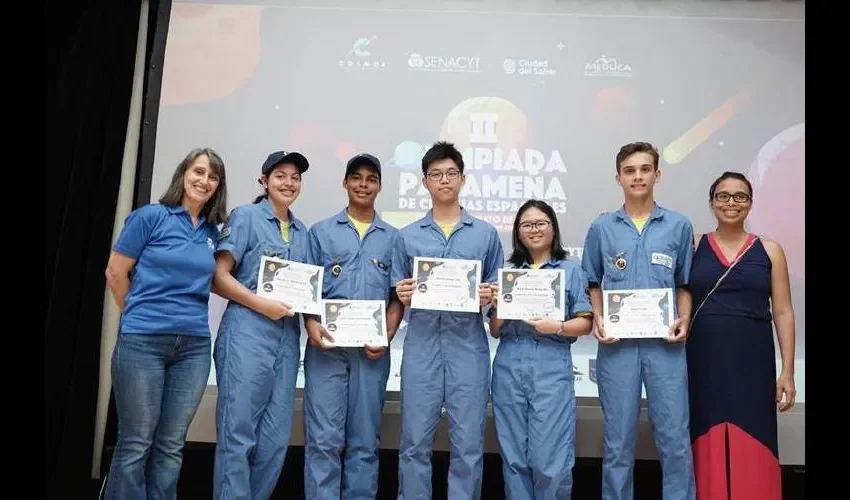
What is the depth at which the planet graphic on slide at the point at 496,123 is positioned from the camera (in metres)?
4.05

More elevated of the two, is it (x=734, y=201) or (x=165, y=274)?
(x=734, y=201)

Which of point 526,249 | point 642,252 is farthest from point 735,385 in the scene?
point 526,249

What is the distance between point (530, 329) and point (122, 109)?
257 cm

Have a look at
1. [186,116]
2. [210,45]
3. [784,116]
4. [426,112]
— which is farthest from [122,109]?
[784,116]

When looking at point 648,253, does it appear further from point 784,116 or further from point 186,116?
point 186,116

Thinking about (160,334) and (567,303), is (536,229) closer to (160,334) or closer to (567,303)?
(567,303)

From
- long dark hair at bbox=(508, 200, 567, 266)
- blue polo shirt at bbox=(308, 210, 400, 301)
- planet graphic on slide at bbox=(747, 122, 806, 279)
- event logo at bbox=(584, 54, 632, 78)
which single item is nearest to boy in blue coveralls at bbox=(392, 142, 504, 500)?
blue polo shirt at bbox=(308, 210, 400, 301)

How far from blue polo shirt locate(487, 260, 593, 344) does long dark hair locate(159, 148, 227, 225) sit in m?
1.34

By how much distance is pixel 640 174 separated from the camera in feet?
10.7

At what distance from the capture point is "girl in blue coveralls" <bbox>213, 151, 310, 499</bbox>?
3006mm

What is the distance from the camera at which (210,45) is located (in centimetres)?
410

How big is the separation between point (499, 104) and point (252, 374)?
2110mm

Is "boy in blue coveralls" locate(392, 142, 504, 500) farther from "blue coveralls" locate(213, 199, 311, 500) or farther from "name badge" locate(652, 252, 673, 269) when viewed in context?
"name badge" locate(652, 252, 673, 269)

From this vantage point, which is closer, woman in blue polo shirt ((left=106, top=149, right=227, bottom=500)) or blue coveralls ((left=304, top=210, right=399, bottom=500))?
woman in blue polo shirt ((left=106, top=149, right=227, bottom=500))
